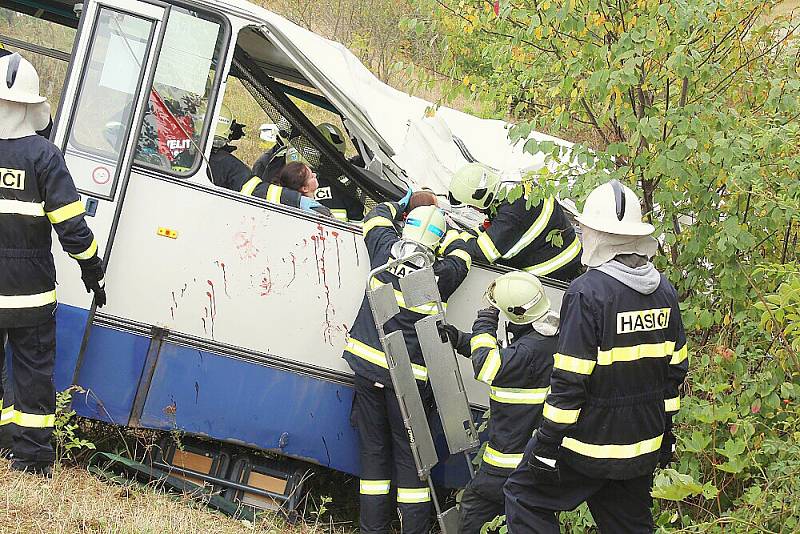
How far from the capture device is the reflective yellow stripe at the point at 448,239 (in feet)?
17.4

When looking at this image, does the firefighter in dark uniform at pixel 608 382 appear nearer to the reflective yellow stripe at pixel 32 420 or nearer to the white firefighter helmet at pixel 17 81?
the reflective yellow stripe at pixel 32 420

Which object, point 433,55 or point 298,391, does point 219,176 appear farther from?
point 433,55

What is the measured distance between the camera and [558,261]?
549 centimetres

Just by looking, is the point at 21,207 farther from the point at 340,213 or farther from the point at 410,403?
the point at 410,403

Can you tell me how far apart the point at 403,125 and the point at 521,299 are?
173 cm

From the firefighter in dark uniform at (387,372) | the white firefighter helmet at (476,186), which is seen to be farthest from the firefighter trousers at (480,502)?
the white firefighter helmet at (476,186)

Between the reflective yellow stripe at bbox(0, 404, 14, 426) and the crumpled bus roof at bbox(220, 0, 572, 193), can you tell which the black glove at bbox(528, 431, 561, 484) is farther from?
the reflective yellow stripe at bbox(0, 404, 14, 426)

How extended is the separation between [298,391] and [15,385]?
147cm

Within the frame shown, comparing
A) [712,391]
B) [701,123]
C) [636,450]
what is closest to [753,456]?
[712,391]

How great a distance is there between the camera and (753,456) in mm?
4633

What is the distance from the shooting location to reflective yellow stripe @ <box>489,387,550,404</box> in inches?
189

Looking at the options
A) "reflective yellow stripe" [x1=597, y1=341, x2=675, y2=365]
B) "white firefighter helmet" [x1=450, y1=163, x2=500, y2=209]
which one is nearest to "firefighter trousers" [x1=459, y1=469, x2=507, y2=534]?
"reflective yellow stripe" [x1=597, y1=341, x2=675, y2=365]

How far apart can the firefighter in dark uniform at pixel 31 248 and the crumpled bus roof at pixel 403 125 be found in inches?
49.3

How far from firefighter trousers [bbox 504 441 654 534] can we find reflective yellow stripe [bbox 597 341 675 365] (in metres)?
0.49
